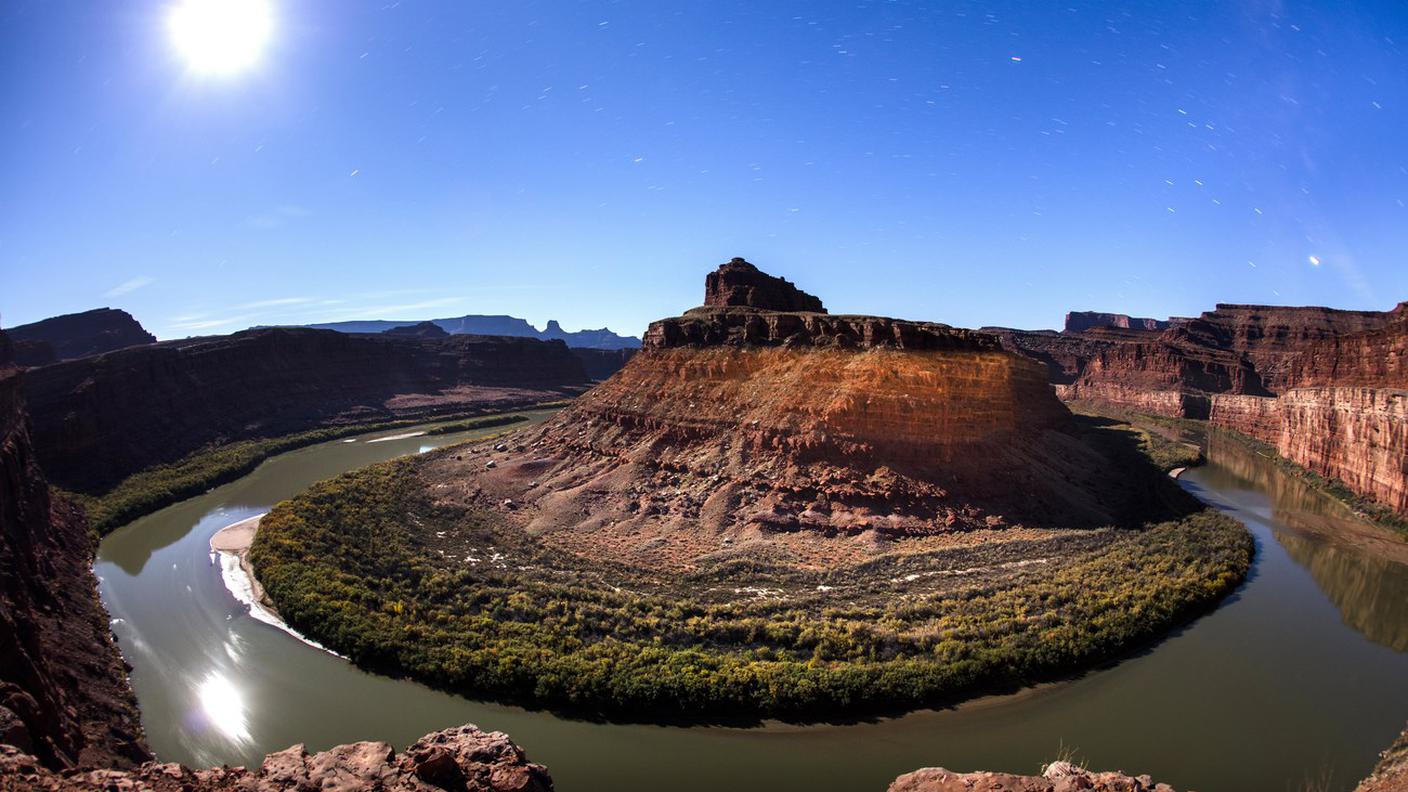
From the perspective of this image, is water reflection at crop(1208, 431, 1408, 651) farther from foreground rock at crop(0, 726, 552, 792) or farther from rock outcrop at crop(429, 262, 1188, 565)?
→ foreground rock at crop(0, 726, 552, 792)

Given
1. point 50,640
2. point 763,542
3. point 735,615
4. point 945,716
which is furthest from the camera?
point 763,542

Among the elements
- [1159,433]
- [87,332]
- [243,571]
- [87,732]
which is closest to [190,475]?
[243,571]

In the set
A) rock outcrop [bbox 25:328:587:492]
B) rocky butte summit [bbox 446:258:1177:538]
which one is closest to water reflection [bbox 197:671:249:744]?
rocky butte summit [bbox 446:258:1177:538]

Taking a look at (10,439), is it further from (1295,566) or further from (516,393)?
(516,393)

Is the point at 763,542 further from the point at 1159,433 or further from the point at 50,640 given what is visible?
the point at 1159,433

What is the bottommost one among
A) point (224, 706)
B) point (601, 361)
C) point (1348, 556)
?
point (224, 706)

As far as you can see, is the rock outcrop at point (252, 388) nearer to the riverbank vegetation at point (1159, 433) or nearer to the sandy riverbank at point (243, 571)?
the sandy riverbank at point (243, 571)

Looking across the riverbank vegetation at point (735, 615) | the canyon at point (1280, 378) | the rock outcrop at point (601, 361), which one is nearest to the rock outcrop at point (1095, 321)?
the canyon at point (1280, 378)
